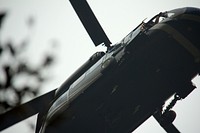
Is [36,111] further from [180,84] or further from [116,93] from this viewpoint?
[180,84]

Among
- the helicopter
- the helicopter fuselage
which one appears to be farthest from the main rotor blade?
the helicopter fuselage

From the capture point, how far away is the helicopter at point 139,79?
6.46 m

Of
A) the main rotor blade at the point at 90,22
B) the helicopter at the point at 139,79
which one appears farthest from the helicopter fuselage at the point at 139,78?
the main rotor blade at the point at 90,22

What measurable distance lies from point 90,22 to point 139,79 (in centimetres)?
330

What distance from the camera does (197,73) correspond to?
679cm

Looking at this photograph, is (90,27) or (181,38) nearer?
(181,38)

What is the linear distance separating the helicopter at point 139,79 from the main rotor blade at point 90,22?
1.84 metres

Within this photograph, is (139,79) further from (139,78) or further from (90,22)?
(90,22)

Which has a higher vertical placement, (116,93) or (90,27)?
(90,27)

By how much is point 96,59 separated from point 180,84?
8.32 ft

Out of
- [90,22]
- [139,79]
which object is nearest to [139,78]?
[139,79]

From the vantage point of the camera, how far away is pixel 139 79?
653cm

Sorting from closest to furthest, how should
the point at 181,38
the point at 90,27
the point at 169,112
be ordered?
the point at 181,38 < the point at 169,112 < the point at 90,27

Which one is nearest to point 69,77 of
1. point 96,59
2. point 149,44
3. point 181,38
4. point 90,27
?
point 96,59
